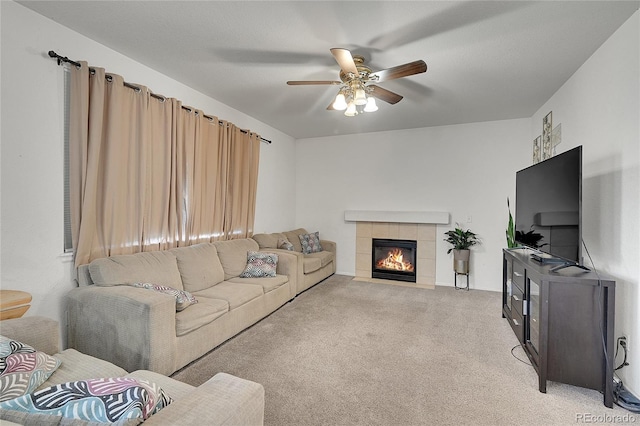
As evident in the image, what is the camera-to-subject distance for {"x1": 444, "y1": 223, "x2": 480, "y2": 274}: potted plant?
4.95 meters

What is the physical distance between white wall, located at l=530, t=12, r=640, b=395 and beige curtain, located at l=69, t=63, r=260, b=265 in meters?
3.88

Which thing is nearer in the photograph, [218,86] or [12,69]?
[12,69]

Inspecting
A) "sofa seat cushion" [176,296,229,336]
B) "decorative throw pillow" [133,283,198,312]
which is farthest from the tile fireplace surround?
"decorative throw pillow" [133,283,198,312]

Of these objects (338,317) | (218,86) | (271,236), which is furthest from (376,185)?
(218,86)

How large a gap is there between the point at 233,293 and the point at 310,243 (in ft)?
8.35

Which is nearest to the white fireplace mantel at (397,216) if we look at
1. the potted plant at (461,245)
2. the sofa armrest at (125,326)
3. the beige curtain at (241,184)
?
the potted plant at (461,245)

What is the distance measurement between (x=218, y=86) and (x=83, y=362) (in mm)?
2973

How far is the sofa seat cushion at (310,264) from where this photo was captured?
4.71 meters

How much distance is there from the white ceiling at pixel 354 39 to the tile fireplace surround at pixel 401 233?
210 cm

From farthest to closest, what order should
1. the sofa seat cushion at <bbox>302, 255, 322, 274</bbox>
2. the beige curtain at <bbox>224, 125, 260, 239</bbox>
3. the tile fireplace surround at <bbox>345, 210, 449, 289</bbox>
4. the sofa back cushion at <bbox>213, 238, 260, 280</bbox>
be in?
the tile fireplace surround at <bbox>345, 210, 449, 289</bbox>, the sofa seat cushion at <bbox>302, 255, 322, 274</bbox>, the beige curtain at <bbox>224, 125, 260, 239</bbox>, the sofa back cushion at <bbox>213, 238, 260, 280</bbox>

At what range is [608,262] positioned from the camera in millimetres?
2520

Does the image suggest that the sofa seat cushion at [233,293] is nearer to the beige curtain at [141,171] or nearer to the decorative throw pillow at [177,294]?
the decorative throw pillow at [177,294]

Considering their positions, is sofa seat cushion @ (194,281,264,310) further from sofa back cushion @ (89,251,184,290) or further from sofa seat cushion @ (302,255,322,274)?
sofa seat cushion @ (302,255,322,274)

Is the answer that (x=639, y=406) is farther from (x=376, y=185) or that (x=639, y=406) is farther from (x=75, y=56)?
(x=75, y=56)
